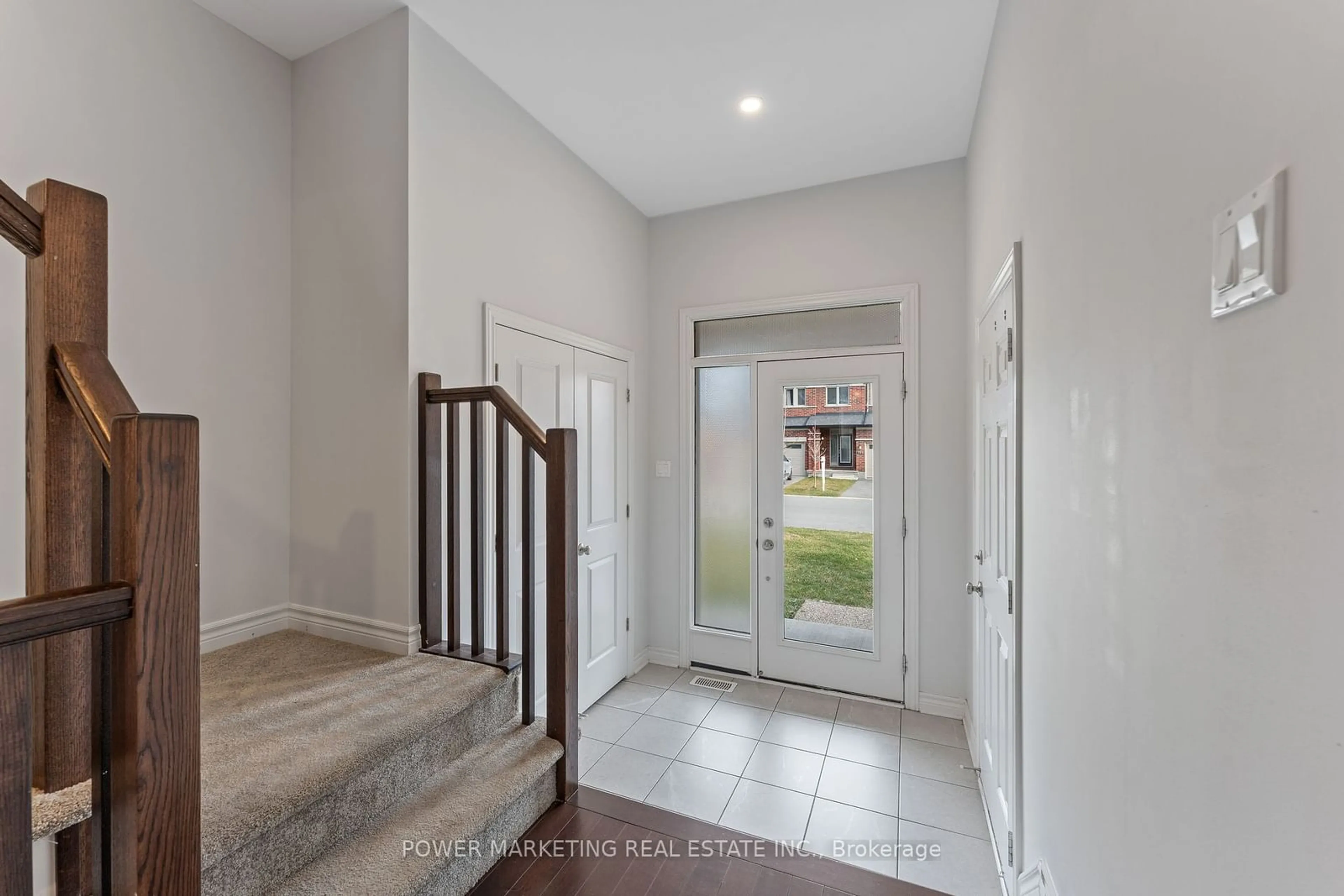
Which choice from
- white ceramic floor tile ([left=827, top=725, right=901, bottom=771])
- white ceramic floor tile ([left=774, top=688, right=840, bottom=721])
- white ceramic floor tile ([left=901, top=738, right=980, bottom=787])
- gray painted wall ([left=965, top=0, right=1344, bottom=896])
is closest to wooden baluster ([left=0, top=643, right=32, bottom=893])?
gray painted wall ([left=965, top=0, right=1344, bottom=896])

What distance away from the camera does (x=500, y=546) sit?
199 cm

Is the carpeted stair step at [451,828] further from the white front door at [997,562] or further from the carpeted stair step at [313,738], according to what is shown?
the white front door at [997,562]

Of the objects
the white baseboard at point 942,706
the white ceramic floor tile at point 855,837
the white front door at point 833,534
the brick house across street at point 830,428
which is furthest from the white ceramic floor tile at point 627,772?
the brick house across street at point 830,428

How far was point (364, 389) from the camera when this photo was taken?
2135mm

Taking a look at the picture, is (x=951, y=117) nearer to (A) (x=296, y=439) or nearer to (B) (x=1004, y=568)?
(B) (x=1004, y=568)

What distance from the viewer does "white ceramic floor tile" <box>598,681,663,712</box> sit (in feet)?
10.3

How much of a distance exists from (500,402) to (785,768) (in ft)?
6.75

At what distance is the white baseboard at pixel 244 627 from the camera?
2027mm

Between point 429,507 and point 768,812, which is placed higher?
point 429,507

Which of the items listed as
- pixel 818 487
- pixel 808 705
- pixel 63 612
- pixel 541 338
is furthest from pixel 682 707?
pixel 63 612

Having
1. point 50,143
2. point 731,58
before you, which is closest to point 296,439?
point 50,143

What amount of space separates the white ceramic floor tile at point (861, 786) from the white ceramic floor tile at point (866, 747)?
40 millimetres

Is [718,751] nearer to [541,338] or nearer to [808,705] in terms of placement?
[808,705]

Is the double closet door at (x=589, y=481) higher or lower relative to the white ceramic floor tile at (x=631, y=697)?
higher
